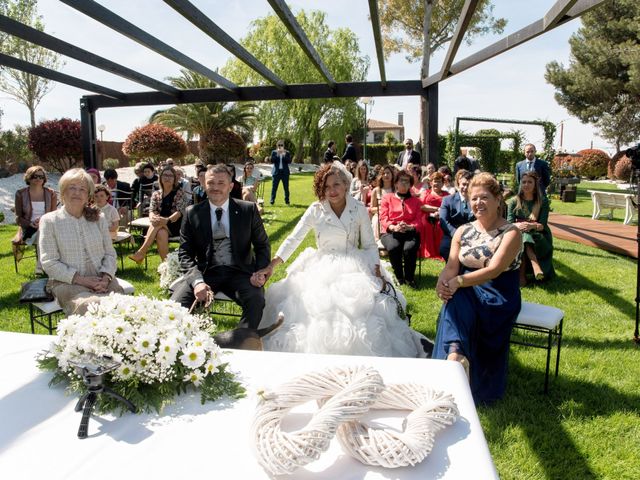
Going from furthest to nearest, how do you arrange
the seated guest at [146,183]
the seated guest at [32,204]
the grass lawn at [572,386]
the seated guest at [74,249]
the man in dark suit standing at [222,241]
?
the seated guest at [146,183], the seated guest at [32,204], the man in dark suit standing at [222,241], the seated guest at [74,249], the grass lawn at [572,386]

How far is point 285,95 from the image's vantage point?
7.90 meters

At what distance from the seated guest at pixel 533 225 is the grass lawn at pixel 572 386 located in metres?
0.29

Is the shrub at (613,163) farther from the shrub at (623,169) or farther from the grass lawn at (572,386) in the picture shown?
the grass lawn at (572,386)

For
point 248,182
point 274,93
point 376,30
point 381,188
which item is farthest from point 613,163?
point 376,30

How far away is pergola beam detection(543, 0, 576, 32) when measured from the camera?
3.22 m

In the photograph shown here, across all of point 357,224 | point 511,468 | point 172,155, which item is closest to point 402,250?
point 357,224

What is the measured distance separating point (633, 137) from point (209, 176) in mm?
33872

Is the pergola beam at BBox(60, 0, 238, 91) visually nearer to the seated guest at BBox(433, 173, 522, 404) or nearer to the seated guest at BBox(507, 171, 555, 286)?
the seated guest at BBox(433, 173, 522, 404)

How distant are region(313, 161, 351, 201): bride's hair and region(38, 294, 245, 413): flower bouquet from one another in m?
2.90

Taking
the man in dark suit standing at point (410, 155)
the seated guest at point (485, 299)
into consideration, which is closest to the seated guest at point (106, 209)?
the seated guest at point (485, 299)

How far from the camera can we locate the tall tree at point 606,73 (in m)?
26.2

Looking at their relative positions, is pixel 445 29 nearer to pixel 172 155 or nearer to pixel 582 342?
pixel 172 155

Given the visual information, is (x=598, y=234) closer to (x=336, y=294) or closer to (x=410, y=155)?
(x=410, y=155)

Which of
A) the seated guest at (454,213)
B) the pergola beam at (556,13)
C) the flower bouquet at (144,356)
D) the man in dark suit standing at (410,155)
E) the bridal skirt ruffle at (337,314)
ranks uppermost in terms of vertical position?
the pergola beam at (556,13)
